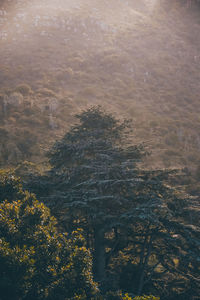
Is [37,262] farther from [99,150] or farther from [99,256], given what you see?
[99,150]

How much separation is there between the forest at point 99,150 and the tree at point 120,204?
0.07 m

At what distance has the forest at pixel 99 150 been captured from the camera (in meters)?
9.79

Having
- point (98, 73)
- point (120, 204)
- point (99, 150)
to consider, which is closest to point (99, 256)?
point (120, 204)

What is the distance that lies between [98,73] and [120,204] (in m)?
50.3

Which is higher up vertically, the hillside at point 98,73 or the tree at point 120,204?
the hillside at point 98,73

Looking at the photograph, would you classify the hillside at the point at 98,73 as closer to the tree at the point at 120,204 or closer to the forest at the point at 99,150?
the forest at the point at 99,150

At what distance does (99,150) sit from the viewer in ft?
48.8

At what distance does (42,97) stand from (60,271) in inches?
1558

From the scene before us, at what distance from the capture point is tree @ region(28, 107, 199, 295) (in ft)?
39.4

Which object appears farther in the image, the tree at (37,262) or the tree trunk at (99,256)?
the tree trunk at (99,256)

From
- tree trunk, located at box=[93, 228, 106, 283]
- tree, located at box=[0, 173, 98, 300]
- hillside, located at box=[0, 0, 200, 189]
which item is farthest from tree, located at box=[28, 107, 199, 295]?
hillside, located at box=[0, 0, 200, 189]

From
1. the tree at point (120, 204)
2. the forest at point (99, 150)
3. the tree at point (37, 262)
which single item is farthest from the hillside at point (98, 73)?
the tree at point (37, 262)

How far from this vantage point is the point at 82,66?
197ft

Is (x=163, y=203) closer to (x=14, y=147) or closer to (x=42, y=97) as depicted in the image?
(x=14, y=147)
